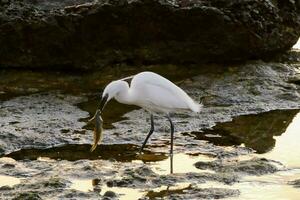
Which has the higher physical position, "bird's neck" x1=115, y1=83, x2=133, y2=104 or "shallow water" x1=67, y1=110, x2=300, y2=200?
"bird's neck" x1=115, y1=83, x2=133, y2=104

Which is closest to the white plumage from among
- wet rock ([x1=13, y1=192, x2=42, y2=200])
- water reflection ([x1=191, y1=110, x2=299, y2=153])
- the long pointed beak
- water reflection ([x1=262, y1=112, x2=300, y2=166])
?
the long pointed beak

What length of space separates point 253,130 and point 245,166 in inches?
61.5

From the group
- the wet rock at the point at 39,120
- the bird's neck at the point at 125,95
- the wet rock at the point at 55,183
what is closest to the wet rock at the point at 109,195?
the wet rock at the point at 55,183

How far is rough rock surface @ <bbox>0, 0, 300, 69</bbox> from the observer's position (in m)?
10.2

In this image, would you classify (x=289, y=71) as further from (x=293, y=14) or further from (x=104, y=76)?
(x=104, y=76)

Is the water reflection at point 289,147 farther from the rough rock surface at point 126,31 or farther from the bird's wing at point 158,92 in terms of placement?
the rough rock surface at point 126,31

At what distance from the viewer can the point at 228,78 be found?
10.4 meters

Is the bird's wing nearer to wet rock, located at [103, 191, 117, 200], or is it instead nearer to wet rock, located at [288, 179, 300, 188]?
wet rock, located at [288, 179, 300, 188]

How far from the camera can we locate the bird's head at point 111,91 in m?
7.64

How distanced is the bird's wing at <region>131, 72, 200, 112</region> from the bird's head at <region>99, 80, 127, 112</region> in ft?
0.68

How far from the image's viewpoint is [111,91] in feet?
25.2

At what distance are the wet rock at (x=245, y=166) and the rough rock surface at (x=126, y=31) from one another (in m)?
3.23

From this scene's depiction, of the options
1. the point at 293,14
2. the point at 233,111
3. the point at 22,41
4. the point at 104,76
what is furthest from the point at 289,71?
the point at 22,41

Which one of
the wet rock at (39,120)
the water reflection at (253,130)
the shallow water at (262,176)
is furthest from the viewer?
the water reflection at (253,130)
